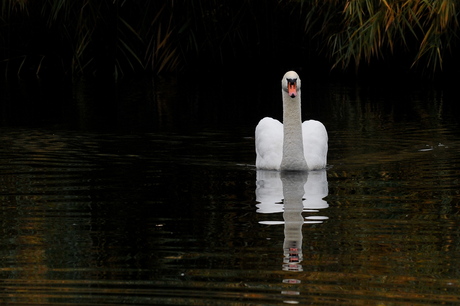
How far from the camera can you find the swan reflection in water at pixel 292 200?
603cm

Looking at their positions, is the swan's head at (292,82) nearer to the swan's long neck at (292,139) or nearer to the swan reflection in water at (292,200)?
the swan's long neck at (292,139)

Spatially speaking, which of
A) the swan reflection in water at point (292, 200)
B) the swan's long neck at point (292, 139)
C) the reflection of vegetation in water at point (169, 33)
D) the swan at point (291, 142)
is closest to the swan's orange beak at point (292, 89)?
the swan at point (291, 142)

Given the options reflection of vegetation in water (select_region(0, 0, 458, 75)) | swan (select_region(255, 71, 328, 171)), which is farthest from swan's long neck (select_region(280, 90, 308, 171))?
reflection of vegetation in water (select_region(0, 0, 458, 75))

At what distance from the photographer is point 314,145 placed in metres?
9.58

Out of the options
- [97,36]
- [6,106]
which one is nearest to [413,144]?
[6,106]

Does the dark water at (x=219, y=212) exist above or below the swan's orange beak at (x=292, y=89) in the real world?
below

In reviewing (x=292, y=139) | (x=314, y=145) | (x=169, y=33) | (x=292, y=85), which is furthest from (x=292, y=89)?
(x=169, y=33)

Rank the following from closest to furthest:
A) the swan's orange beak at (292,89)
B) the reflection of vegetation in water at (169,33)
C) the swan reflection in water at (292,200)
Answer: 1. the swan reflection in water at (292,200)
2. the swan's orange beak at (292,89)
3. the reflection of vegetation in water at (169,33)

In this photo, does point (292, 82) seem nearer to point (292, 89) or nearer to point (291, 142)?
point (292, 89)

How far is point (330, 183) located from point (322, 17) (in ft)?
32.7

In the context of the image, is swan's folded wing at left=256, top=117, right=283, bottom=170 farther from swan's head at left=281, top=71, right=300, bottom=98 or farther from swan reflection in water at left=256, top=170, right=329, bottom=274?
swan's head at left=281, top=71, right=300, bottom=98

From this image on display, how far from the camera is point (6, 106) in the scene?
1486 cm

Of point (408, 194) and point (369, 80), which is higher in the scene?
point (369, 80)

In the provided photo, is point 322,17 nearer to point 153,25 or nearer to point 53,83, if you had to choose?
point 153,25
